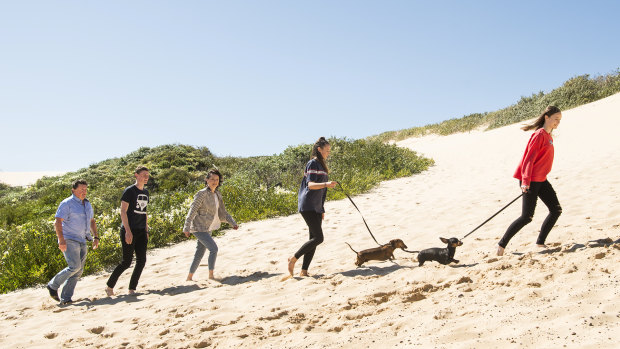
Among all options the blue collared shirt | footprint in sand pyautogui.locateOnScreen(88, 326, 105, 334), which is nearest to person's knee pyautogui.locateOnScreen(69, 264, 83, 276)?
the blue collared shirt

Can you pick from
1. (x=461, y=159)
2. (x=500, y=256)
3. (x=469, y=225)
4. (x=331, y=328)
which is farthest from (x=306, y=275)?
(x=461, y=159)

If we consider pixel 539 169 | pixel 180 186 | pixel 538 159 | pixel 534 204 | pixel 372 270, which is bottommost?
pixel 372 270

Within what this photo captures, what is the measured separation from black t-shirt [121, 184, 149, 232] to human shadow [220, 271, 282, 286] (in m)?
1.46

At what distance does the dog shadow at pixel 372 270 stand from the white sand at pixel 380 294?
42 millimetres

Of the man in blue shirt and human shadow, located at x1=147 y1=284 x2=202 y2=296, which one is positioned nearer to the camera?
the man in blue shirt

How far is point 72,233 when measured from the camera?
594 centimetres

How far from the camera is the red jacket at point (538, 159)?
516cm

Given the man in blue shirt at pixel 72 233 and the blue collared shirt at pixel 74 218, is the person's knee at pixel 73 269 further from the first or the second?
the blue collared shirt at pixel 74 218

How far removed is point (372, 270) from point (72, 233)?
4.11 m

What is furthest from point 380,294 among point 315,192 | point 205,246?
point 205,246

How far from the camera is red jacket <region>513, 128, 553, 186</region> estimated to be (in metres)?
5.16

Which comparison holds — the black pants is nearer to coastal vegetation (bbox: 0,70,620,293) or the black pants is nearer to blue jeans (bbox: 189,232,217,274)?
blue jeans (bbox: 189,232,217,274)

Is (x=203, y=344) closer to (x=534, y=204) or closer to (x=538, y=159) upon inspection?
(x=534, y=204)

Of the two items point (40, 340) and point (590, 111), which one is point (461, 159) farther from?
point (40, 340)
